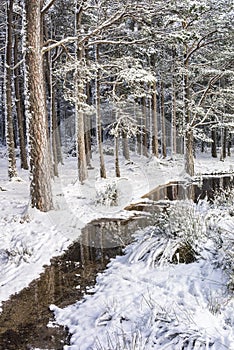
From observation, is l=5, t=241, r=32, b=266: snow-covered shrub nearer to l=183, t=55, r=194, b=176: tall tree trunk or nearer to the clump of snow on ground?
the clump of snow on ground

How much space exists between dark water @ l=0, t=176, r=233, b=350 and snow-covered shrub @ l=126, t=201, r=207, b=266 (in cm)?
75

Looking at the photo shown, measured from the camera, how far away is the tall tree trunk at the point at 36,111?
7.79 m

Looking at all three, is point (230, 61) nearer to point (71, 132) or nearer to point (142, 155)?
point (142, 155)

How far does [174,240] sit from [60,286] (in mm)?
1867

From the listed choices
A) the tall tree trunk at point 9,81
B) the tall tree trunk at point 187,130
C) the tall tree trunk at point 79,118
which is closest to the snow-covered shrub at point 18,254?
the tall tree trunk at point 79,118

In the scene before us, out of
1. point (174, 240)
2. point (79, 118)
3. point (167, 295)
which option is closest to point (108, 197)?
point (79, 118)

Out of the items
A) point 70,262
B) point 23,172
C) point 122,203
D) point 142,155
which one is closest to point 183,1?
point 122,203

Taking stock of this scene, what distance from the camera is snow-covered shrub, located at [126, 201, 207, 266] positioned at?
16.4ft

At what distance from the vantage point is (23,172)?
17688 millimetres

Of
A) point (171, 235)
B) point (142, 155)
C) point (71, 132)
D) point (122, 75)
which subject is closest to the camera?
point (171, 235)

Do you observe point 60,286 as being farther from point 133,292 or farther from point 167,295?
point 167,295

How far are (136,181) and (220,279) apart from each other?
11738mm

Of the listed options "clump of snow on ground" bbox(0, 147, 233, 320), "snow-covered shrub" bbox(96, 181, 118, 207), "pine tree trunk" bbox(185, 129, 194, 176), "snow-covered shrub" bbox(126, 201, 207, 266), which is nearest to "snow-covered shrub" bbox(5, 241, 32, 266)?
"clump of snow on ground" bbox(0, 147, 233, 320)

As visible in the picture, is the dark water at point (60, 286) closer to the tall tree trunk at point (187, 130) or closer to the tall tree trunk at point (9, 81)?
the tall tree trunk at point (9, 81)
